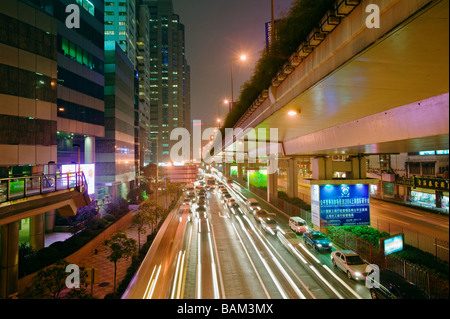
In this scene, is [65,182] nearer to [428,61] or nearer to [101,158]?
[428,61]

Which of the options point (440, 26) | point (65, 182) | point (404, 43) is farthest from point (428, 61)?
point (65, 182)

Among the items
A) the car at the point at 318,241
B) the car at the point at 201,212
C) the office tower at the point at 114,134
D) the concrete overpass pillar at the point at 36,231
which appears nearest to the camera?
the car at the point at 318,241

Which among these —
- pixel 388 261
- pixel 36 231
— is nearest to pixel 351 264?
pixel 388 261

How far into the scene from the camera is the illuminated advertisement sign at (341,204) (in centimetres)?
1355

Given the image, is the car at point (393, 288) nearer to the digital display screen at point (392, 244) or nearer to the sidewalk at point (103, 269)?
the digital display screen at point (392, 244)

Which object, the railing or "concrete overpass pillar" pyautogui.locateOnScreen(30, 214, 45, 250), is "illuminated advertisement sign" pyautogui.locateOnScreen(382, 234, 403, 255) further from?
"concrete overpass pillar" pyautogui.locateOnScreen(30, 214, 45, 250)

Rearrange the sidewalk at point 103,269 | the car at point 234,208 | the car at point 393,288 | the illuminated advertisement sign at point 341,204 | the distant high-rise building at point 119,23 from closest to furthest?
the car at point 393,288 → the sidewalk at point 103,269 → the illuminated advertisement sign at point 341,204 → the car at point 234,208 → the distant high-rise building at point 119,23

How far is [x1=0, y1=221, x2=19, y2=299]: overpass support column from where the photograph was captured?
32.4ft

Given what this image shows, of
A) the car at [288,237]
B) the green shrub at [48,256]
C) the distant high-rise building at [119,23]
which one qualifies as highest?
the distant high-rise building at [119,23]

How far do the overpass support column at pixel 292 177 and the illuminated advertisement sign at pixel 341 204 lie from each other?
13.3 m

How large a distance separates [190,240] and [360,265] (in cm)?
1115

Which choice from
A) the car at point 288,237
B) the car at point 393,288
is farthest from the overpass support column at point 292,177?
the car at point 393,288

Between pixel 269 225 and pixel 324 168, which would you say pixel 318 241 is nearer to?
pixel 324 168

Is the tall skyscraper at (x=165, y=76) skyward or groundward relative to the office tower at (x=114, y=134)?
skyward
